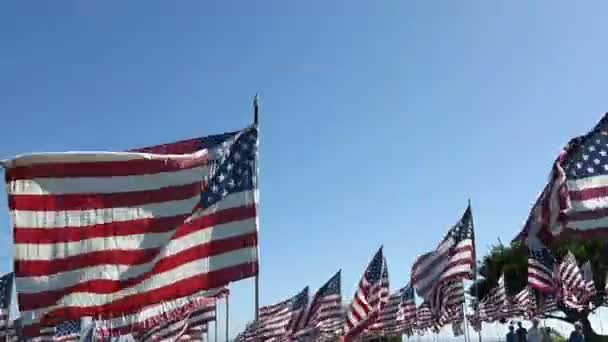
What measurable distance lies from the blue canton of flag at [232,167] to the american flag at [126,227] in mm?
21

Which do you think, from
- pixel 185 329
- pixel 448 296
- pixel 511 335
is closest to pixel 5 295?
pixel 185 329

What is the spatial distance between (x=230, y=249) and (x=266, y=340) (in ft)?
88.5

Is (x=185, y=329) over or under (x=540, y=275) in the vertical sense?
under

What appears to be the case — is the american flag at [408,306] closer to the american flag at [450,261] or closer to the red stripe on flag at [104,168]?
the american flag at [450,261]

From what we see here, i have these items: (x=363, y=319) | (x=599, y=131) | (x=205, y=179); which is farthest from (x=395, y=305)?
(x=205, y=179)

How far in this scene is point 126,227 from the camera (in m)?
11.4

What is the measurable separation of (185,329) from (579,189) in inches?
877

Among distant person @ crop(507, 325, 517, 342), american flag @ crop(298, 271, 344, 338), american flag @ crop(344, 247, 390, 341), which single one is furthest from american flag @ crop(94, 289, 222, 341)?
american flag @ crop(298, 271, 344, 338)

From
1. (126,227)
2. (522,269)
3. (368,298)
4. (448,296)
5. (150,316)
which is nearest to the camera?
(150,316)

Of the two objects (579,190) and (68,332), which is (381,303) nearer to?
(68,332)

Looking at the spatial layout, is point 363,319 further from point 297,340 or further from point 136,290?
point 136,290

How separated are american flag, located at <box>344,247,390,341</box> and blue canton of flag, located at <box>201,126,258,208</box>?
15348 millimetres

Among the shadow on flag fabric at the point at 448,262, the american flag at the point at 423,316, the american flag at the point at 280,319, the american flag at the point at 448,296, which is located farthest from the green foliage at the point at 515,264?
the shadow on flag fabric at the point at 448,262

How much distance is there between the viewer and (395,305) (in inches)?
1565
